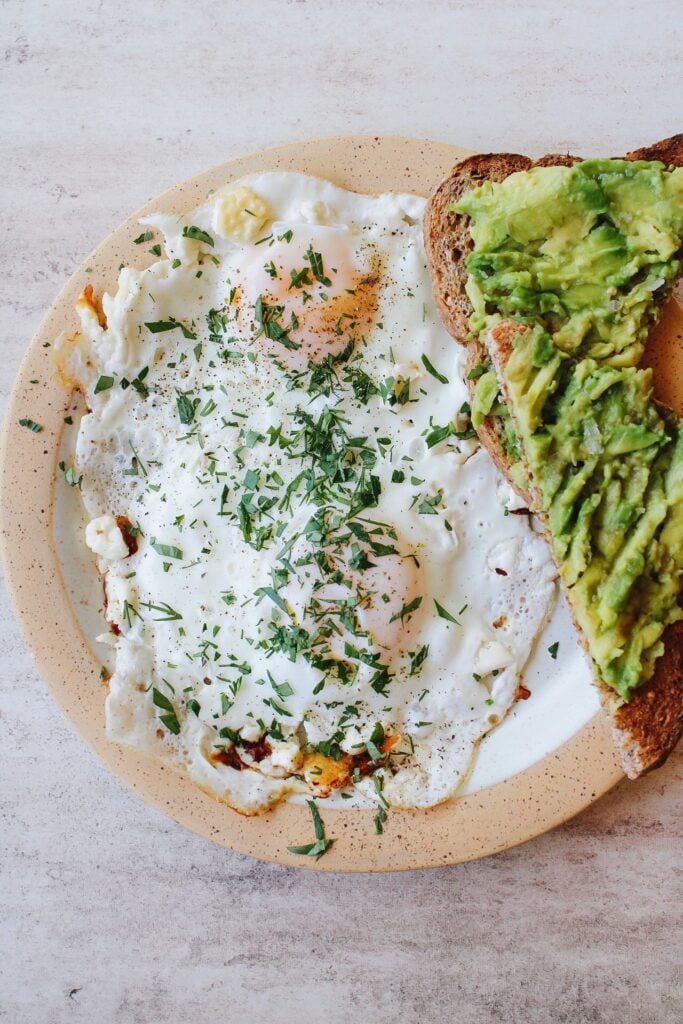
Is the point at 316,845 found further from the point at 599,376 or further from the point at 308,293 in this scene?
the point at 308,293

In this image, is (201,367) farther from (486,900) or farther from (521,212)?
(486,900)

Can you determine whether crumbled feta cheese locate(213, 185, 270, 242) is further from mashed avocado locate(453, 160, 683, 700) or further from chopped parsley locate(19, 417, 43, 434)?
chopped parsley locate(19, 417, 43, 434)

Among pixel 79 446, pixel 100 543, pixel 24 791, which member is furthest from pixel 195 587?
pixel 24 791

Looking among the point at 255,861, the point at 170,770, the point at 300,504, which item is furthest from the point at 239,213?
the point at 255,861

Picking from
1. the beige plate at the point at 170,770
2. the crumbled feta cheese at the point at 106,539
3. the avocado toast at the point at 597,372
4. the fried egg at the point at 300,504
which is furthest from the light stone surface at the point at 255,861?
the avocado toast at the point at 597,372

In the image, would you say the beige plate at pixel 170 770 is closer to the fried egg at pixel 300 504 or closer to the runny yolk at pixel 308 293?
the fried egg at pixel 300 504

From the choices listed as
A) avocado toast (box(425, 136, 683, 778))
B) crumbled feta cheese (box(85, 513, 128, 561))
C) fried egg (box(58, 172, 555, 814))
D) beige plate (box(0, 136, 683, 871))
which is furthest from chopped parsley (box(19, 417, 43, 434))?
avocado toast (box(425, 136, 683, 778))

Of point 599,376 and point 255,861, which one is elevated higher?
point 599,376

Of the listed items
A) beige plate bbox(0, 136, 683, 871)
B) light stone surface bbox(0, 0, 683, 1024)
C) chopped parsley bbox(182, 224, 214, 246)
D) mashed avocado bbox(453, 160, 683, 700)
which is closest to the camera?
mashed avocado bbox(453, 160, 683, 700)
